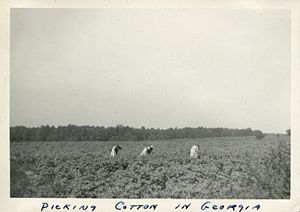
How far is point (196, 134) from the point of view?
1.92m

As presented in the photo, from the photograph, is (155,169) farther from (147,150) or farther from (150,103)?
(150,103)

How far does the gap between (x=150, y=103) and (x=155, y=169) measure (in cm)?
27

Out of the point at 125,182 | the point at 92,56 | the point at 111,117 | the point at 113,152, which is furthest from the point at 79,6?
the point at 125,182

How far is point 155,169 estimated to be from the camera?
194 centimetres

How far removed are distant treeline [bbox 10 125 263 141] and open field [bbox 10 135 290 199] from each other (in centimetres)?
2

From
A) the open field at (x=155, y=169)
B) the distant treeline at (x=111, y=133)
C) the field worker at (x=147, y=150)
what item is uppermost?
the distant treeline at (x=111, y=133)

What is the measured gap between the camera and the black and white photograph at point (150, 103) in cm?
192

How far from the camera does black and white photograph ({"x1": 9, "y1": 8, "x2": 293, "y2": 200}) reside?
192cm
